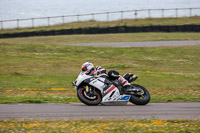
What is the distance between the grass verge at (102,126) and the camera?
7.30 m

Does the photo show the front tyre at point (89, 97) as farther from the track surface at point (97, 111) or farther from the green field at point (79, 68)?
the green field at point (79, 68)

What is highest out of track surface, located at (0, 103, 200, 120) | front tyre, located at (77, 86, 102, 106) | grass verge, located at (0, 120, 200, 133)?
front tyre, located at (77, 86, 102, 106)

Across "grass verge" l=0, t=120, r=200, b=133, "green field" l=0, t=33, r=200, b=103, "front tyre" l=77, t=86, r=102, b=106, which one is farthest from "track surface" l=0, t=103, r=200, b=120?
"green field" l=0, t=33, r=200, b=103

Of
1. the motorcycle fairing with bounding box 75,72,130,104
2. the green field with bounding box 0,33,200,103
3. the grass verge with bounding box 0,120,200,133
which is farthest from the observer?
the green field with bounding box 0,33,200,103

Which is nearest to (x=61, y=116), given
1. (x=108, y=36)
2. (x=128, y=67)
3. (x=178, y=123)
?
(x=178, y=123)

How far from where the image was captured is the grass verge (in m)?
7.30

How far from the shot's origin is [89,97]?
1056 centimetres

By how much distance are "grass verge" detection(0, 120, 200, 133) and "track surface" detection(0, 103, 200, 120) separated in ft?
1.87

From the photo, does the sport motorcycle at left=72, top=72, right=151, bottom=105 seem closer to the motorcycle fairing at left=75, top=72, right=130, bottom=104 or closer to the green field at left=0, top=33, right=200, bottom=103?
the motorcycle fairing at left=75, top=72, right=130, bottom=104

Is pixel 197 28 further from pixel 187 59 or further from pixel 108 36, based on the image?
pixel 187 59

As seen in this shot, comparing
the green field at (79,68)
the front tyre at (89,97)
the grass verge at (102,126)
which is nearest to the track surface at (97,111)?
the front tyre at (89,97)

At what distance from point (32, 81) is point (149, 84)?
20.1 ft

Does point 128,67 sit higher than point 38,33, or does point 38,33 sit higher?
point 38,33

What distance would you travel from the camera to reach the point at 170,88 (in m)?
15.6
